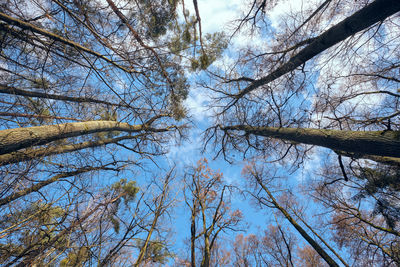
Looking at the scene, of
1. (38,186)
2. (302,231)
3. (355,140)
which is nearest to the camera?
(355,140)

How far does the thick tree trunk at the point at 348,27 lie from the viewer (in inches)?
84.4

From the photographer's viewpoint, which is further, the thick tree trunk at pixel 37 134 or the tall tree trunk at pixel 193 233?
the tall tree trunk at pixel 193 233

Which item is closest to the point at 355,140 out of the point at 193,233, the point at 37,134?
the point at 193,233

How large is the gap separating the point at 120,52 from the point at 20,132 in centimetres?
204

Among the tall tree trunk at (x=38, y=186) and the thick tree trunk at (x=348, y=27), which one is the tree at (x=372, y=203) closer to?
the thick tree trunk at (x=348, y=27)

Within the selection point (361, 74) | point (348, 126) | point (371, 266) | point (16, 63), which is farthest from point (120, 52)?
point (371, 266)

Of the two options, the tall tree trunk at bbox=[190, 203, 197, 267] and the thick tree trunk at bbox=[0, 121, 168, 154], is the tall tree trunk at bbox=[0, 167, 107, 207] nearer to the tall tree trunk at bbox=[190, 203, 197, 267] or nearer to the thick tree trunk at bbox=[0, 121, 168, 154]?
the thick tree trunk at bbox=[0, 121, 168, 154]

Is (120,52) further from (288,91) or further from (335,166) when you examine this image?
(335,166)

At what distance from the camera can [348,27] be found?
7.91 feet

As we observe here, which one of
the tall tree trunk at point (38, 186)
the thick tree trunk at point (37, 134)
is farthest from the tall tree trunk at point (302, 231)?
the thick tree trunk at point (37, 134)

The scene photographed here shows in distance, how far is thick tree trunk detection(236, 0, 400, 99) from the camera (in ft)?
7.03

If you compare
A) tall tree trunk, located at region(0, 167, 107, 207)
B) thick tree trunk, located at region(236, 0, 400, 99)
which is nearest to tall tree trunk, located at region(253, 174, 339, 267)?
thick tree trunk, located at region(236, 0, 400, 99)

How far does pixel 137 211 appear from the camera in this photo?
455cm

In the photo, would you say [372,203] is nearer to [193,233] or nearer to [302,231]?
[302,231]
